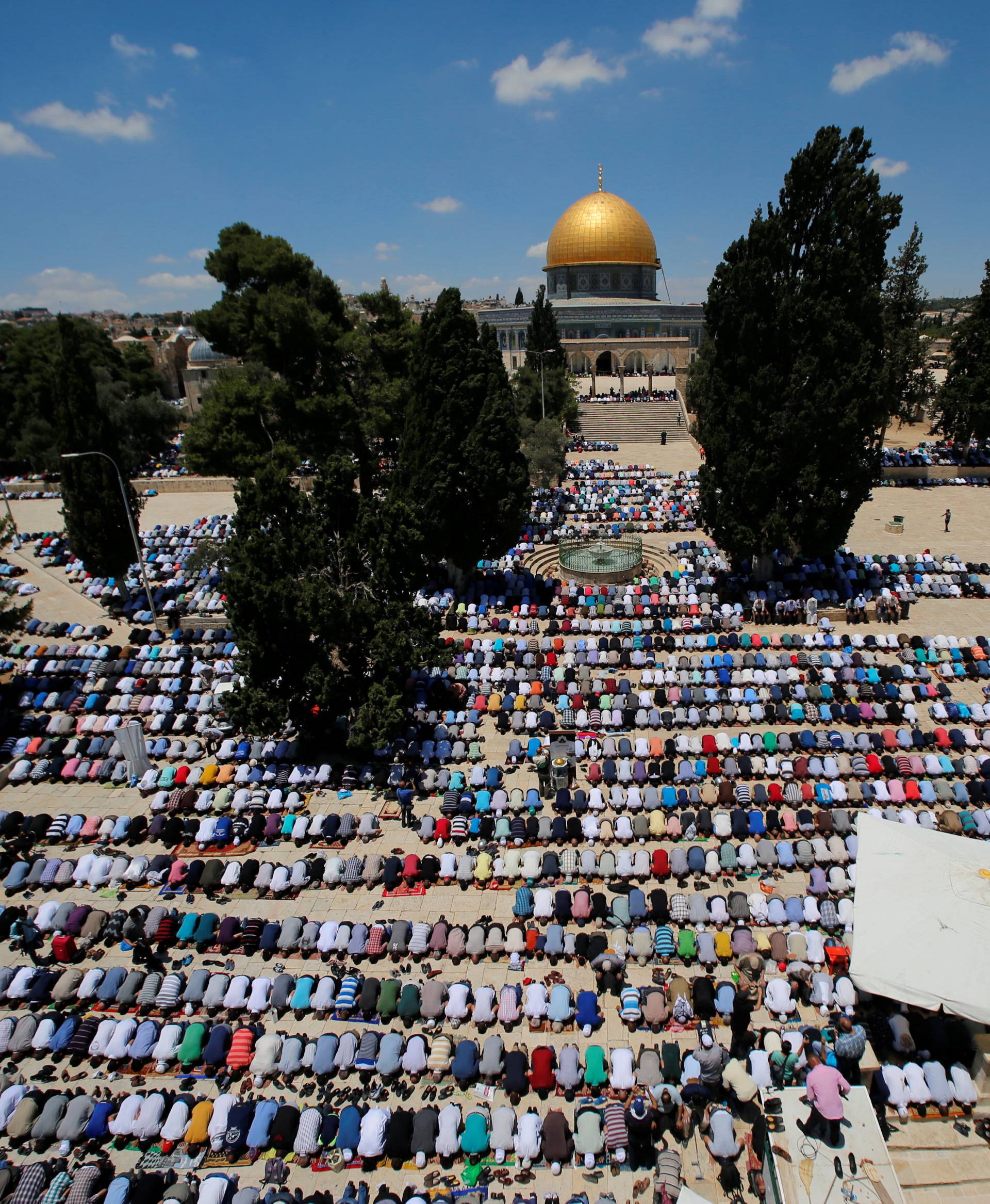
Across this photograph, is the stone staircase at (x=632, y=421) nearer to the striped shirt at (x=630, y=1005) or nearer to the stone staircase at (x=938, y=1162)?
the striped shirt at (x=630, y=1005)

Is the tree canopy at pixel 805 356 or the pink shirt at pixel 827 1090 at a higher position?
the tree canopy at pixel 805 356

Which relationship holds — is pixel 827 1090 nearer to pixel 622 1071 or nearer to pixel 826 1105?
pixel 826 1105

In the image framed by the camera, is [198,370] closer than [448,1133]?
No

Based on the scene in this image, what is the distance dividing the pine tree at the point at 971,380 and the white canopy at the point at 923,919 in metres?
32.7

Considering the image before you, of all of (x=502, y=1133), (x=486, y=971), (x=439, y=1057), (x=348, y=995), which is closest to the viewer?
(x=502, y=1133)

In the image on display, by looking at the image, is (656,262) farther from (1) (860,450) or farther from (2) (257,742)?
(2) (257,742)

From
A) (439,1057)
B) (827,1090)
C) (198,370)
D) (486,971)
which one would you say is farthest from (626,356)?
(827,1090)

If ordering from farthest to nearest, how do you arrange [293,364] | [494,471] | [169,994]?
[293,364] → [494,471] → [169,994]

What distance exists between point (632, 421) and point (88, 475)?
37.0 m

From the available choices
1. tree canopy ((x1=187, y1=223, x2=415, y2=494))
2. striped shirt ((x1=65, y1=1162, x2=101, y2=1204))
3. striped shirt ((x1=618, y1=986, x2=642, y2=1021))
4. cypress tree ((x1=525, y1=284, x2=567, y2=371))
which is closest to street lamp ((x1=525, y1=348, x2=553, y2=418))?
cypress tree ((x1=525, y1=284, x2=567, y2=371))

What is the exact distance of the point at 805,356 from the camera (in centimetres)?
2278

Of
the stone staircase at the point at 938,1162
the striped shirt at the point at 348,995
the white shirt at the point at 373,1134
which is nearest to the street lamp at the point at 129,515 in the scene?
the striped shirt at the point at 348,995

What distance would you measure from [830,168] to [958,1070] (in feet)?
80.4

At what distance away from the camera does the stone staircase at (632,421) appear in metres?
50.7
